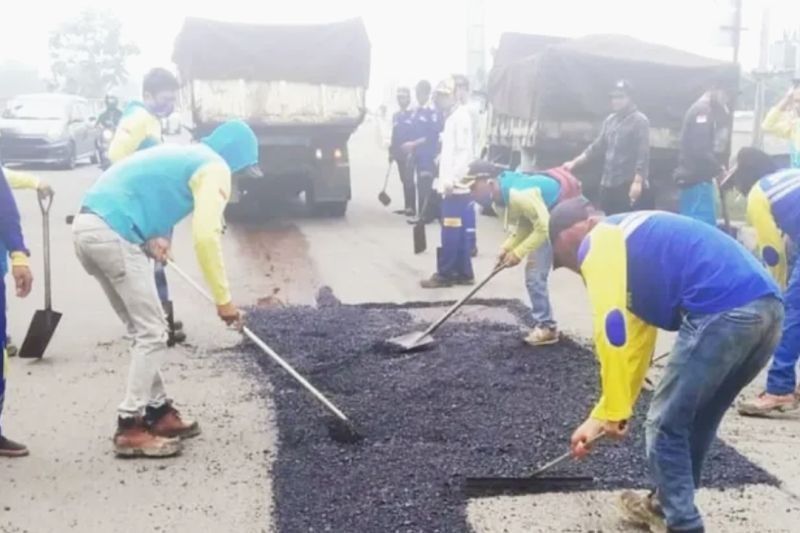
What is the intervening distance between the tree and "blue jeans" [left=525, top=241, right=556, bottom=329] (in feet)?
153

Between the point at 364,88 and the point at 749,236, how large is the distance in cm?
563

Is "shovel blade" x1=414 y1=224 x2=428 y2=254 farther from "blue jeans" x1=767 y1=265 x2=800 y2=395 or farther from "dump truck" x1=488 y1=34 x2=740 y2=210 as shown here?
"blue jeans" x1=767 y1=265 x2=800 y2=395

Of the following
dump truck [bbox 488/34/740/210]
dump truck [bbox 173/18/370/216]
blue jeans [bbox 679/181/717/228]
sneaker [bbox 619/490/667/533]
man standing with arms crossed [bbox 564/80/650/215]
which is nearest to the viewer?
sneaker [bbox 619/490/667/533]

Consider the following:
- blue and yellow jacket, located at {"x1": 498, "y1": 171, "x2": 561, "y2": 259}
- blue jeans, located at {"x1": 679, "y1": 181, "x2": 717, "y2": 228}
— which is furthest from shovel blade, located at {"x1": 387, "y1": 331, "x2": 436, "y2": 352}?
blue jeans, located at {"x1": 679, "y1": 181, "x2": 717, "y2": 228}

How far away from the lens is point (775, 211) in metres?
5.65

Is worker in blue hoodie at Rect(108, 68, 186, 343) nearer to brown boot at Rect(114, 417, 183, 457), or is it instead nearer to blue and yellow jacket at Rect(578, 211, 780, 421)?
brown boot at Rect(114, 417, 183, 457)

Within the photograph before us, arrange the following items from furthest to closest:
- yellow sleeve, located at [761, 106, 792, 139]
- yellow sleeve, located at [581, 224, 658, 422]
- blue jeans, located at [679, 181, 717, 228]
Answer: blue jeans, located at [679, 181, 717, 228] < yellow sleeve, located at [761, 106, 792, 139] < yellow sleeve, located at [581, 224, 658, 422]

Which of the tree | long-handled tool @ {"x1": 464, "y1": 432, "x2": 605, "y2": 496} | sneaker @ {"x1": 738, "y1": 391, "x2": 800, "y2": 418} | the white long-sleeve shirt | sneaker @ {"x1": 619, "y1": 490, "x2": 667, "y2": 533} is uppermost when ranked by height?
the white long-sleeve shirt

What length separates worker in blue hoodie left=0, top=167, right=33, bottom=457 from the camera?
5.20 meters

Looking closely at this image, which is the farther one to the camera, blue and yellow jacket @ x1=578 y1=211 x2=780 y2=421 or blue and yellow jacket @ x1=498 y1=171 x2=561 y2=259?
blue and yellow jacket @ x1=498 y1=171 x2=561 y2=259

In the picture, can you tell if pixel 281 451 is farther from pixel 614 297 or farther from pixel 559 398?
pixel 614 297

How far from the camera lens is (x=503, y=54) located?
Answer: 18062 millimetres

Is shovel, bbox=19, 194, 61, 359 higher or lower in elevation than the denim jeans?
lower

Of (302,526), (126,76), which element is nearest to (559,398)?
(302,526)
